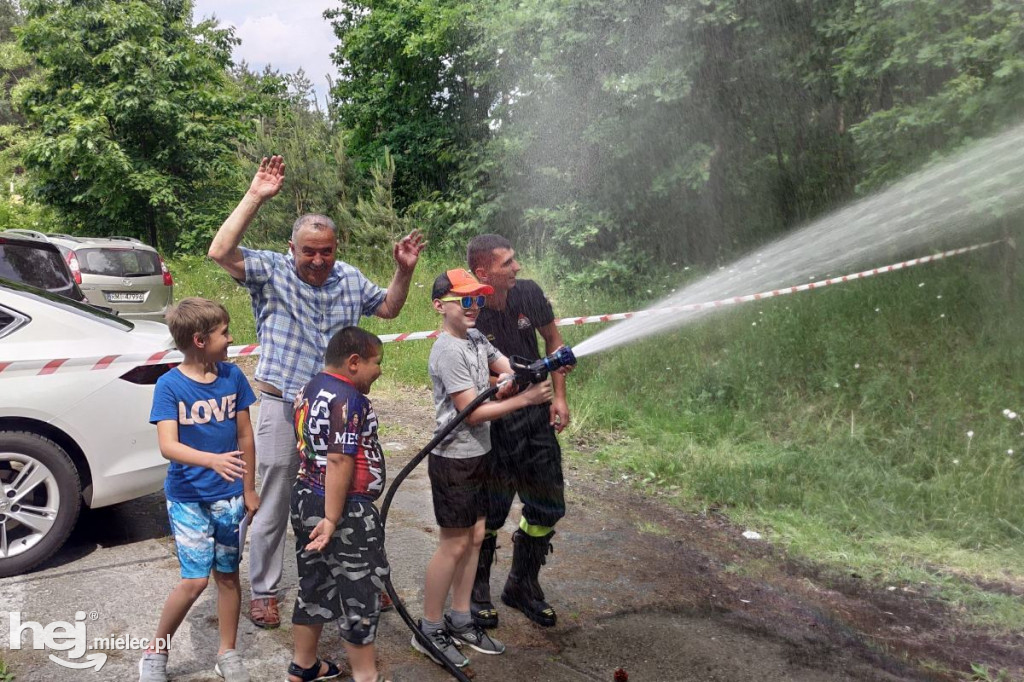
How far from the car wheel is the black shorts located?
2222 mm

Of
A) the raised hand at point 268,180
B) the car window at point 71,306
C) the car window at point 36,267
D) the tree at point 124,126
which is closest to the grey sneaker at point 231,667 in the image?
the raised hand at point 268,180

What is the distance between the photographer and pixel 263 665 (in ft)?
12.4

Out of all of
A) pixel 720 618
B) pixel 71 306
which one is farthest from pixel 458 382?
pixel 71 306

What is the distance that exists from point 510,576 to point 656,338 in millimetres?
4721

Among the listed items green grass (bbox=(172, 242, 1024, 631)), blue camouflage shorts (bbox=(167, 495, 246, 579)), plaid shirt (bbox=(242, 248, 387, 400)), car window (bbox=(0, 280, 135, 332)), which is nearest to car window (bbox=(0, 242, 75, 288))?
car window (bbox=(0, 280, 135, 332))

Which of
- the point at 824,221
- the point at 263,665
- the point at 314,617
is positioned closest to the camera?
the point at 314,617

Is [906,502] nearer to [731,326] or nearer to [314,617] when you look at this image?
[731,326]

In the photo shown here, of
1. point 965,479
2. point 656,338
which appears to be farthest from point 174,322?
point 656,338

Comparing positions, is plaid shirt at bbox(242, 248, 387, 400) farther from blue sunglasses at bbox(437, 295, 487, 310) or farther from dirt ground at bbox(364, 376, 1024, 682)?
dirt ground at bbox(364, 376, 1024, 682)

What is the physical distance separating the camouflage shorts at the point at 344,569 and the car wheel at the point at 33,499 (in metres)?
2.07

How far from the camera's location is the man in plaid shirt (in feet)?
13.1

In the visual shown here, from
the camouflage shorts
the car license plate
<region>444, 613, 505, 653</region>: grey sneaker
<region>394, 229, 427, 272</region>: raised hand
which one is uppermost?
the car license plate

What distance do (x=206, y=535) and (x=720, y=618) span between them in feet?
7.95

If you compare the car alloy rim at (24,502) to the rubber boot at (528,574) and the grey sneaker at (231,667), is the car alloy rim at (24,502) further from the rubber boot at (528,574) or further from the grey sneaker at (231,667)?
the rubber boot at (528,574)
